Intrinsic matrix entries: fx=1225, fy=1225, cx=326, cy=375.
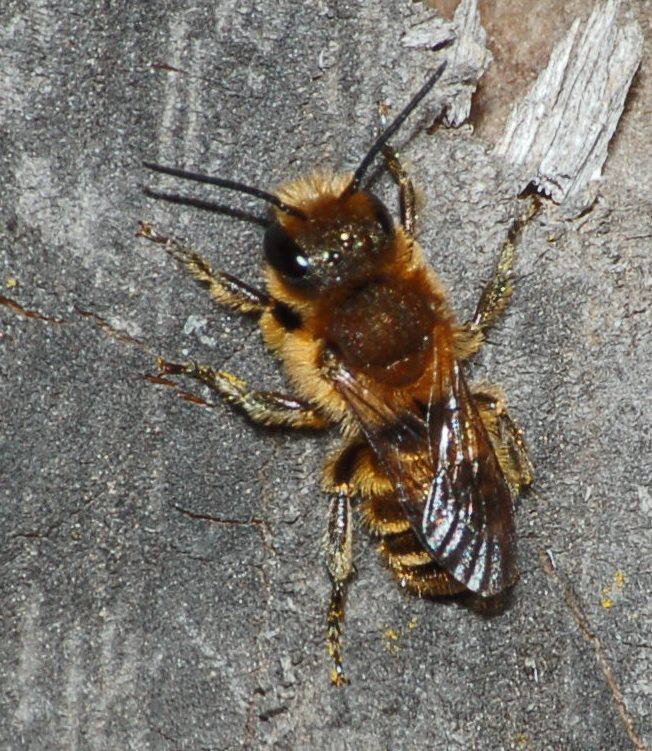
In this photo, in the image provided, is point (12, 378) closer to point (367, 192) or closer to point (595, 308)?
point (367, 192)

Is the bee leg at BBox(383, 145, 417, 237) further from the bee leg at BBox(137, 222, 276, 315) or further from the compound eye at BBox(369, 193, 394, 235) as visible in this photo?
the bee leg at BBox(137, 222, 276, 315)

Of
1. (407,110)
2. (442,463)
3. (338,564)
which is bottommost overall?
(338,564)

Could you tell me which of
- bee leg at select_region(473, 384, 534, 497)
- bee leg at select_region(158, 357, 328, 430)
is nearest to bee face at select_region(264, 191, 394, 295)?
bee leg at select_region(158, 357, 328, 430)

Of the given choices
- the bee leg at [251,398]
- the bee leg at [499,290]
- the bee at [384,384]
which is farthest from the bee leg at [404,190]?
the bee leg at [251,398]

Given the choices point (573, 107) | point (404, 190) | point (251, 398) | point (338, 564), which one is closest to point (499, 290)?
point (404, 190)

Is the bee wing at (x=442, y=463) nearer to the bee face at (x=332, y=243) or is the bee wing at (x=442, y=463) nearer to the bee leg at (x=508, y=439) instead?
the bee leg at (x=508, y=439)

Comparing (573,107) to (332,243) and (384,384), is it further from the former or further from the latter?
(384,384)
